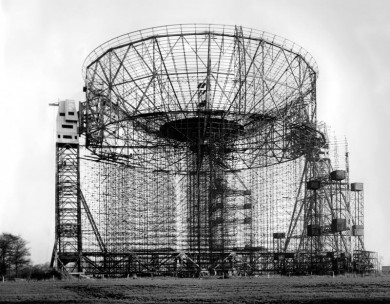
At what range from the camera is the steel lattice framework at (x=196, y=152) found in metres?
76.4

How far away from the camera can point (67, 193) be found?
83.6 meters

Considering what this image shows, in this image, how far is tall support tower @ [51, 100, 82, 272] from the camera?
8112cm

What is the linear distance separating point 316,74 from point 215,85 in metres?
14.6

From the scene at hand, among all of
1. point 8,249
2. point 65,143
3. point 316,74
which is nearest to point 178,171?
point 65,143

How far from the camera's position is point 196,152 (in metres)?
83.9

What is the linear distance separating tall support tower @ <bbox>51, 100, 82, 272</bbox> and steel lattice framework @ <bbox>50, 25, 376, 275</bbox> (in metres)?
1.13

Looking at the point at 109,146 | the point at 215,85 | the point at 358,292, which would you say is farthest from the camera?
the point at 109,146

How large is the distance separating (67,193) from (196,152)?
14991mm

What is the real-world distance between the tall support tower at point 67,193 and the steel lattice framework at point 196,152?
1125mm

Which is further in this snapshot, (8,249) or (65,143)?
(8,249)

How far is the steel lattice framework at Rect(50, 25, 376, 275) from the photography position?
3007 inches

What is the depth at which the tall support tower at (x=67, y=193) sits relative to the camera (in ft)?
266

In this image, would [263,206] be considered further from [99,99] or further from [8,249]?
[8,249]

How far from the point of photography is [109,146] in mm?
81625
